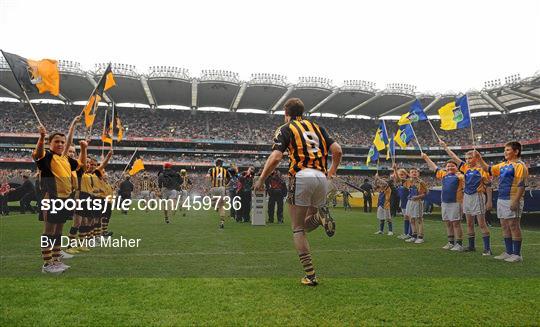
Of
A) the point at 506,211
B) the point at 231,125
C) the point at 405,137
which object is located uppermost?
the point at 231,125

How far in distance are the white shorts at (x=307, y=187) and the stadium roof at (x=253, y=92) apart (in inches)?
1688

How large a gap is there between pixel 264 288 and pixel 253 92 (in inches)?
Result: 1848

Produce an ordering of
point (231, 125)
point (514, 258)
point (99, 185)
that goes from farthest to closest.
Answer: point (231, 125), point (99, 185), point (514, 258)

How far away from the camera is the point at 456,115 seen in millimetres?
Result: 9750

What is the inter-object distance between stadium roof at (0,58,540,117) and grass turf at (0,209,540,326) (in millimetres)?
40677

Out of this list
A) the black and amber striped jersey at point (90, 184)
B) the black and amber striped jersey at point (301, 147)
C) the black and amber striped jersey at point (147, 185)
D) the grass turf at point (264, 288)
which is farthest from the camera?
the black and amber striped jersey at point (147, 185)

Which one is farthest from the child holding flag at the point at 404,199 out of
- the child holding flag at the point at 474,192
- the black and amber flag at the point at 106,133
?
the black and amber flag at the point at 106,133

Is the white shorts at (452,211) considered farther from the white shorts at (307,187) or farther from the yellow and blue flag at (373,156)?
the yellow and blue flag at (373,156)

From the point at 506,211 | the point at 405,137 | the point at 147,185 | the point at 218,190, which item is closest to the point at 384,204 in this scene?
the point at 506,211

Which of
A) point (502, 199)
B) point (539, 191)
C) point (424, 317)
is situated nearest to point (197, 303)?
point (424, 317)

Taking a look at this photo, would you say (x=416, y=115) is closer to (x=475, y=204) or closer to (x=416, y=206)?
(x=416, y=206)

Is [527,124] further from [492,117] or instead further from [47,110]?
[47,110]

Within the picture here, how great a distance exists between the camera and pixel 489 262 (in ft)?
20.0

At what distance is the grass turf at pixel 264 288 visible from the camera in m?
3.06
